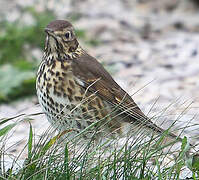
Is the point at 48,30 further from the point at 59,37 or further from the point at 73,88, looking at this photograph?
the point at 73,88

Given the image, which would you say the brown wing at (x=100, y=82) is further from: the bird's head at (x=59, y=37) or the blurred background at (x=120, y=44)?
the blurred background at (x=120, y=44)

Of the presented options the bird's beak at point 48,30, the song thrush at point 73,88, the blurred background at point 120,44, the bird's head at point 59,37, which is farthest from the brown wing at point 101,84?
the blurred background at point 120,44

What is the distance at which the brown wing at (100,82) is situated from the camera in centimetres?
491

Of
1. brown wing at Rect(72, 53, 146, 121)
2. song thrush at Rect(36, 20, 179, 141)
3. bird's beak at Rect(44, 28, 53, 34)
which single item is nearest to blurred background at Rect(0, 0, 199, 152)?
brown wing at Rect(72, 53, 146, 121)

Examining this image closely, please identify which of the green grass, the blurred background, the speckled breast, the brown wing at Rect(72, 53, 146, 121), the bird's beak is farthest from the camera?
the blurred background

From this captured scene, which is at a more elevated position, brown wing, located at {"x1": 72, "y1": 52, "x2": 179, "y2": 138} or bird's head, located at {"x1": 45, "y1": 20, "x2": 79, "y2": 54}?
bird's head, located at {"x1": 45, "y1": 20, "x2": 79, "y2": 54}

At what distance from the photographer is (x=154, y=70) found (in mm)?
7828

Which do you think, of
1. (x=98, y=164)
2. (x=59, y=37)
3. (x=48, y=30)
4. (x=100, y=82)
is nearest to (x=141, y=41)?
(x=100, y=82)

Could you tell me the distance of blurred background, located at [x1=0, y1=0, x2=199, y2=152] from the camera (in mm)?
6988

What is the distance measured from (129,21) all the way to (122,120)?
17.8ft

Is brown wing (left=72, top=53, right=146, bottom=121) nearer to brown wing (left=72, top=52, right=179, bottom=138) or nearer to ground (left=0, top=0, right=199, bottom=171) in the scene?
brown wing (left=72, top=52, right=179, bottom=138)

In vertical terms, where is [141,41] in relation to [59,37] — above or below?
above

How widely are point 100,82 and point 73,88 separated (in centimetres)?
37

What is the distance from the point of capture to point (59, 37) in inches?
194
